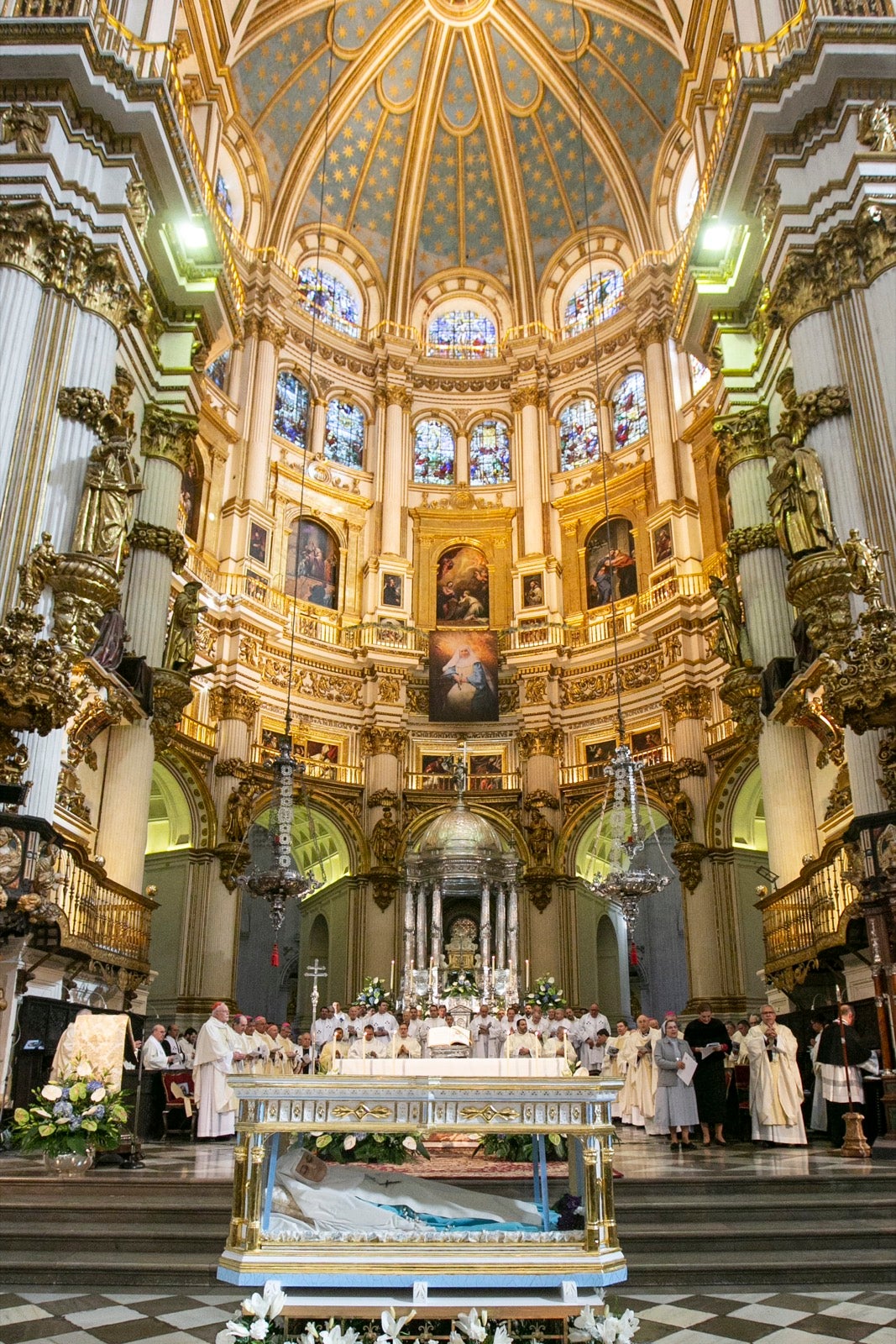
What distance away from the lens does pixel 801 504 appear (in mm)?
12398

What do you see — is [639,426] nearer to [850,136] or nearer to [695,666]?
[695,666]

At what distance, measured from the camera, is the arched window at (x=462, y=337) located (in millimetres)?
30891

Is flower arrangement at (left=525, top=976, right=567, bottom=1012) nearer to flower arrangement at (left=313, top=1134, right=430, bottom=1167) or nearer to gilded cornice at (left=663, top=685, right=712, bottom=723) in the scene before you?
gilded cornice at (left=663, top=685, right=712, bottom=723)

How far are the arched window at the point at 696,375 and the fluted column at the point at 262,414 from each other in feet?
34.0

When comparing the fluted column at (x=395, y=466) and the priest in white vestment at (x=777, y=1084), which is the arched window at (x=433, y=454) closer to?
the fluted column at (x=395, y=466)

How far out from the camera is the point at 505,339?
30.5m

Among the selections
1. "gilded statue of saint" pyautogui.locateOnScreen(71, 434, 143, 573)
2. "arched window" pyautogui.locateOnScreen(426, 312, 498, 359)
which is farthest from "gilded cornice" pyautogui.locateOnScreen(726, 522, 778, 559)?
Result: "arched window" pyautogui.locateOnScreen(426, 312, 498, 359)

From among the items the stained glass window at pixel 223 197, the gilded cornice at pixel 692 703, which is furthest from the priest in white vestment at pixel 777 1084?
the stained glass window at pixel 223 197

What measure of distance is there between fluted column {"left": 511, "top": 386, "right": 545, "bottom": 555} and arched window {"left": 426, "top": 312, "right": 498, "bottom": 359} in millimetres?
2190

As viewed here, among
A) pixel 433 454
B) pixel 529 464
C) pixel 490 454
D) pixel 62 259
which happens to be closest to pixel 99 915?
pixel 62 259

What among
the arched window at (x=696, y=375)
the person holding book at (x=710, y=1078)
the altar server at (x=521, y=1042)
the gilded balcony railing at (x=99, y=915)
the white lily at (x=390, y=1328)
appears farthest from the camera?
the arched window at (x=696, y=375)

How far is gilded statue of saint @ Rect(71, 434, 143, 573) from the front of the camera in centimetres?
1214

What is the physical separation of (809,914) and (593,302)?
21228 millimetres

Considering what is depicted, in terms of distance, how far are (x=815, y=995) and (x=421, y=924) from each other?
35.8 ft
